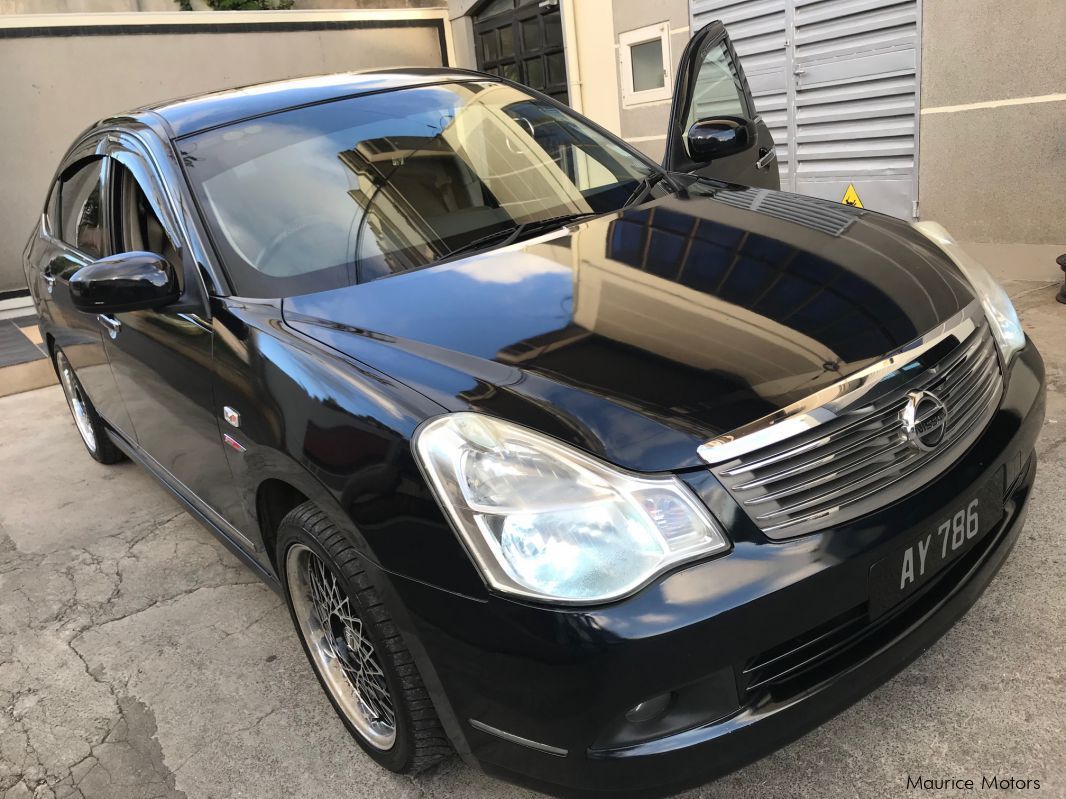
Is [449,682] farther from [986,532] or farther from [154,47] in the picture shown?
[154,47]

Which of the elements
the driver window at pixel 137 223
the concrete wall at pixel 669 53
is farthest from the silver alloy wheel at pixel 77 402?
the concrete wall at pixel 669 53

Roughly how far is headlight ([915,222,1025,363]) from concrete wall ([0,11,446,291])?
6.91 metres

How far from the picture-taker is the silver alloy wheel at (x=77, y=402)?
14.7ft

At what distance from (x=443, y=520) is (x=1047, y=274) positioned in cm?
468

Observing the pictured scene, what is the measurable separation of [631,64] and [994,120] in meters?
3.42

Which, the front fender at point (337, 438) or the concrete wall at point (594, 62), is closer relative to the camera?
the front fender at point (337, 438)

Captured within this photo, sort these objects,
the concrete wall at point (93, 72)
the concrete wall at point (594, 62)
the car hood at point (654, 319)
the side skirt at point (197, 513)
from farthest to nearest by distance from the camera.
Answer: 1. the concrete wall at point (93, 72)
2. the concrete wall at point (594, 62)
3. the side skirt at point (197, 513)
4. the car hood at point (654, 319)

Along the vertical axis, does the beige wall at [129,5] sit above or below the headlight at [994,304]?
above

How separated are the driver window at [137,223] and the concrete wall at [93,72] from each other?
17.8 ft

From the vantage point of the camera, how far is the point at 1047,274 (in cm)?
503

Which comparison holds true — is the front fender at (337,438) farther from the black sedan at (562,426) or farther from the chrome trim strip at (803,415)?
the chrome trim strip at (803,415)

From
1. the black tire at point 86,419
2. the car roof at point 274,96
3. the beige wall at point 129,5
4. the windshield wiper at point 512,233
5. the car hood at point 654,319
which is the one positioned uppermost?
the beige wall at point 129,5

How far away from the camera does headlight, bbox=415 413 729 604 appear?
1.53m

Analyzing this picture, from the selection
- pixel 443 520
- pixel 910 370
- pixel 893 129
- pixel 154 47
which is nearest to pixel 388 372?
pixel 443 520
